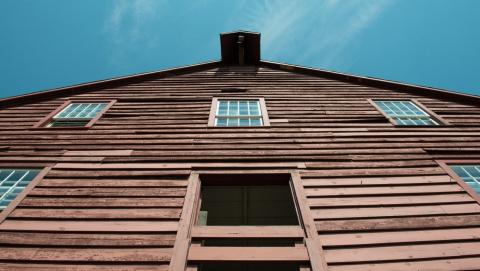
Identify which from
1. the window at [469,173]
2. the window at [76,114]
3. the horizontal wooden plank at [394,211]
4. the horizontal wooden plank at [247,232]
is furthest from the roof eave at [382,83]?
the horizontal wooden plank at [247,232]

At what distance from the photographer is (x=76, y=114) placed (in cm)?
758

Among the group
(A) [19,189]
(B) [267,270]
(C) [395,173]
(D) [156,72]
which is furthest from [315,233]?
(D) [156,72]

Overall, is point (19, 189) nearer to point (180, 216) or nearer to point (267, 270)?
point (180, 216)

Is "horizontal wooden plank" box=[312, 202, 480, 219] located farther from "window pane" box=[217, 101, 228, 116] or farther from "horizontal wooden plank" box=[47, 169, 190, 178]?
"window pane" box=[217, 101, 228, 116]

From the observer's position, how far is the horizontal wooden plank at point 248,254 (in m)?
3.35

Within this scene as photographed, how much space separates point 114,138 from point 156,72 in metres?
4.62

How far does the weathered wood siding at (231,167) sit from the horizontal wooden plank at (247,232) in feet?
1.05

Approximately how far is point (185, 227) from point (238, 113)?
413 centimetres

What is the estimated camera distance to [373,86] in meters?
9.36

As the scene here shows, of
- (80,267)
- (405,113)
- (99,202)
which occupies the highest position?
(405,113)

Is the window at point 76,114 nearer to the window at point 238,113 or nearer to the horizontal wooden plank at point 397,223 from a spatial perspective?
the window at point 238,113

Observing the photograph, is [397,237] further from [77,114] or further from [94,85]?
[94,85]

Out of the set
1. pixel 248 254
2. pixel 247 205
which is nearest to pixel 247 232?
pixel 248 254

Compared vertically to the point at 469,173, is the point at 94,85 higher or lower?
higher
